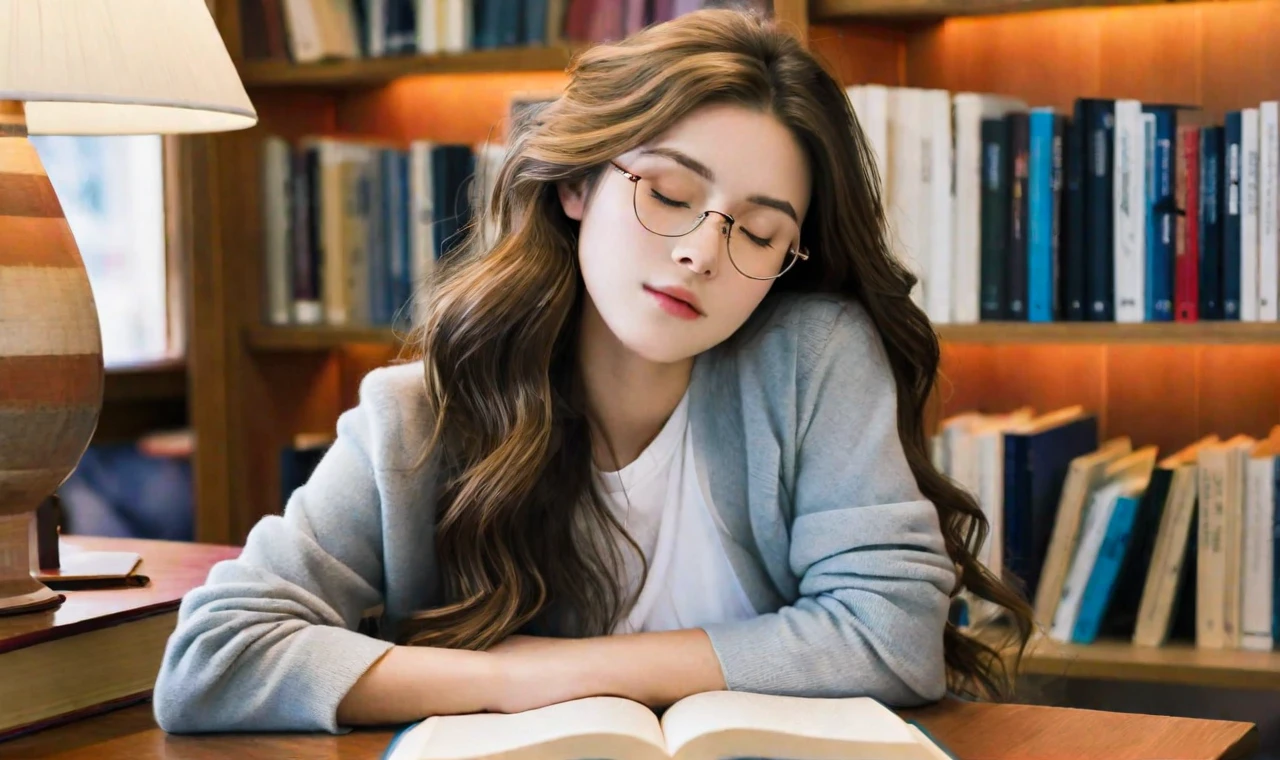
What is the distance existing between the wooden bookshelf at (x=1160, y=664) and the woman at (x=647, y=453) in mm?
559

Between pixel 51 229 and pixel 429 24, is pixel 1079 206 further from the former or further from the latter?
pixel 51 229

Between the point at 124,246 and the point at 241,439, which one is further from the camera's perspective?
the point at 124,246

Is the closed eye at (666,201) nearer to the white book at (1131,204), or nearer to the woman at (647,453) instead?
the woman at (647,453)

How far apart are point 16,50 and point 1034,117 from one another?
124 cm

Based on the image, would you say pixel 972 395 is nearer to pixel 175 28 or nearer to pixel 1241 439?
pixel 1241 439

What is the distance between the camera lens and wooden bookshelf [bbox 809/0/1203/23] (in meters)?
1.81

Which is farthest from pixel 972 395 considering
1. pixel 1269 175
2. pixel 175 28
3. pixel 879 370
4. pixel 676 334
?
pixel 175 28

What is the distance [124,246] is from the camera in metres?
3.32

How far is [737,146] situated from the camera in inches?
44.2

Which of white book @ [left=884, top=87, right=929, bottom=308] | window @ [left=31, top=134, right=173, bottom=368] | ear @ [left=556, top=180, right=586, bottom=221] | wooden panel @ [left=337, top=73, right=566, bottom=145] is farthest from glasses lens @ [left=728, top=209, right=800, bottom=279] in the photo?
window @ [left=31, top=134, right=173, bottom=368]

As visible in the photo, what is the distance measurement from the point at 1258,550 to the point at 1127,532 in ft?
0.50

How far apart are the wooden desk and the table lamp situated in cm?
18

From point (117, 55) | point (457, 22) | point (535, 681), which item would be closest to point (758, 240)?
point (535, 681)

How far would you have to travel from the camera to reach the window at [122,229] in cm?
323
